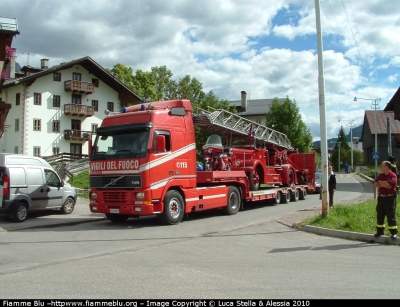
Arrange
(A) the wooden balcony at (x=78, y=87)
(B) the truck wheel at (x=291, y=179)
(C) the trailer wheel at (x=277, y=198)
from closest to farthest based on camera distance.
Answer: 1. (C) the trailer wheel at (x=277, y=198)
2. (B) the truck wheel at (x=291, y=179)
3. (A) the wooden balcony at (x=78, y=87)

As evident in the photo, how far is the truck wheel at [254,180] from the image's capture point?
58.5 ft

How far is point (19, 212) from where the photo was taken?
13.7m

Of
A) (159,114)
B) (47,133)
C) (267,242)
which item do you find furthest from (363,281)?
(47,133)

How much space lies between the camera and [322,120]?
12539 millimetres

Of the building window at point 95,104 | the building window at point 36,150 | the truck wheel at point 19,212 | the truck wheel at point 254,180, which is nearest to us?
the truck wheel at point 19,212

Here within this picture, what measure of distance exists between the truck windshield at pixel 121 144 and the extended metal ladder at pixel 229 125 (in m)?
3.68

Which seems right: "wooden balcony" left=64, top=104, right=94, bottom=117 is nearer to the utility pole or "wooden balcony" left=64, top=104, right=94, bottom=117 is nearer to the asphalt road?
the asphalt road

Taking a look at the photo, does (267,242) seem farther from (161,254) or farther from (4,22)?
(4,22)

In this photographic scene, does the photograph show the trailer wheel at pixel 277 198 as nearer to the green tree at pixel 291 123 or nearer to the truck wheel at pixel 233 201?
the truck wheel at pixel 233 201

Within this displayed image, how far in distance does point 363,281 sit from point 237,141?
1269cm

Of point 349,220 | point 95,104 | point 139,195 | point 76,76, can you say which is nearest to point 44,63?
point 76,76

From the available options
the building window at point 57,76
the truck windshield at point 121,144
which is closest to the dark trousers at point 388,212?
the truck windshield at point 121,144

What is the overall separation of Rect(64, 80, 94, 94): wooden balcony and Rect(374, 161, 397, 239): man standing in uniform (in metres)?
39.7

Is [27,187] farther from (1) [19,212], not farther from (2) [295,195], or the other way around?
(2) [295,195]
